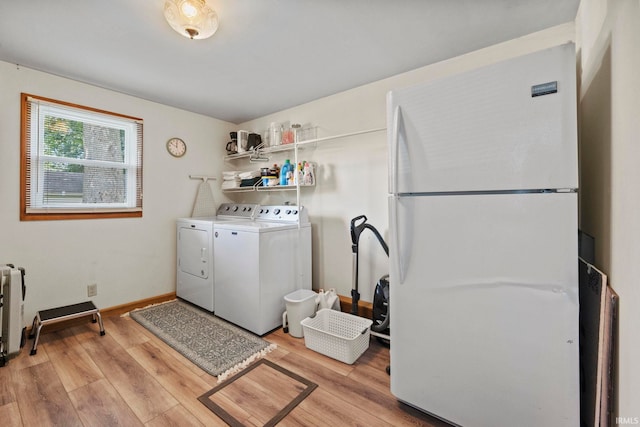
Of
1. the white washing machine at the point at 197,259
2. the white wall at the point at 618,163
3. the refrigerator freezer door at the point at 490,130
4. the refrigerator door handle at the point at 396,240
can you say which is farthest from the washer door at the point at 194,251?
the white wall at the point at 618,163

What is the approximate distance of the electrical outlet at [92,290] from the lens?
8.50 feet

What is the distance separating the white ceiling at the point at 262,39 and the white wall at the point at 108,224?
0.64 feet

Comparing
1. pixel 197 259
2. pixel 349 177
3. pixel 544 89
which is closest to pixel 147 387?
pixel 197 259

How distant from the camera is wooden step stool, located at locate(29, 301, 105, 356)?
2.07 m

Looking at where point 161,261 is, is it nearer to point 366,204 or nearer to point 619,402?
point 366,204

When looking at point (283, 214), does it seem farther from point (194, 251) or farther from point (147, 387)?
point (147, 387)

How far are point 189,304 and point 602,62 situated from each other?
362 cm

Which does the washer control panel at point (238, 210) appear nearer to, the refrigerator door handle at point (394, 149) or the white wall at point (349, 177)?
the white wall at point (349, 177)

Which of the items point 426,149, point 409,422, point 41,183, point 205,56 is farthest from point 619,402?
point 41,183

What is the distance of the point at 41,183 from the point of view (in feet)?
7.66

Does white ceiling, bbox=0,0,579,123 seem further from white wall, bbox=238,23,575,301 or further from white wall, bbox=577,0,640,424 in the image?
white wall, bbox=577,0,640,424

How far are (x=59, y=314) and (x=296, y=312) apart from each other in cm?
190

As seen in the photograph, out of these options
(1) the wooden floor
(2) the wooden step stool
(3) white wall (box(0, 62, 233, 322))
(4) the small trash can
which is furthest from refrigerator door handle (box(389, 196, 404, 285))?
(3) white wall (box(0, 62, 233, 322))

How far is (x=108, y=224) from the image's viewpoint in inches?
106
